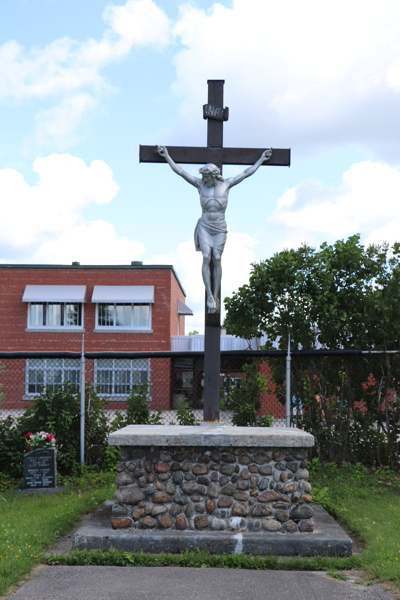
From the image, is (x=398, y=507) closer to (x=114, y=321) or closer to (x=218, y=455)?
(x=218, y=455)

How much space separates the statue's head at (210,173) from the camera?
732 centimetres

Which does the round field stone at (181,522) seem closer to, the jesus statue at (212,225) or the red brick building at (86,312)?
the jesus statue at (212,225)

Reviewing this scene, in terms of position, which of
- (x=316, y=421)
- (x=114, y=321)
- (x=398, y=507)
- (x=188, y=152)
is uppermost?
(x=188, y=152)

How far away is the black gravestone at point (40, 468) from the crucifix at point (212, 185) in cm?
302

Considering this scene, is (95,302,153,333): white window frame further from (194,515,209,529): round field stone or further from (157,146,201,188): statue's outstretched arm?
(194,515,209,529): round field stone

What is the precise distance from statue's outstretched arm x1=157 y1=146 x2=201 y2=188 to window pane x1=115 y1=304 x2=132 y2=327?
20.5m

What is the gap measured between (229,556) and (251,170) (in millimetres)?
4492

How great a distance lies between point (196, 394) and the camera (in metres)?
11.4

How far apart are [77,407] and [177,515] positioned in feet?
14.2

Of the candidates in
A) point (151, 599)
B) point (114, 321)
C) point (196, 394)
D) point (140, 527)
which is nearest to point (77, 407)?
point (196, 394)

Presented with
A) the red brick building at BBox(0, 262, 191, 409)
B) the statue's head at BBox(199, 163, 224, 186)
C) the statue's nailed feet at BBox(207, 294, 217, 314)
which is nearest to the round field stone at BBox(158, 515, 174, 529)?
the statue's nailed feet at BBox(207, 294, 217, 314)

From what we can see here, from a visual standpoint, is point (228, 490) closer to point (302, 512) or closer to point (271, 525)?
point (271, 525)

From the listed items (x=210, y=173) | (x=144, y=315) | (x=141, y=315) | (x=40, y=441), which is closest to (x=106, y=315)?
(x=141, y=315)

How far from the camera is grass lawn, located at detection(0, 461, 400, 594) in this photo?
5.55 m
